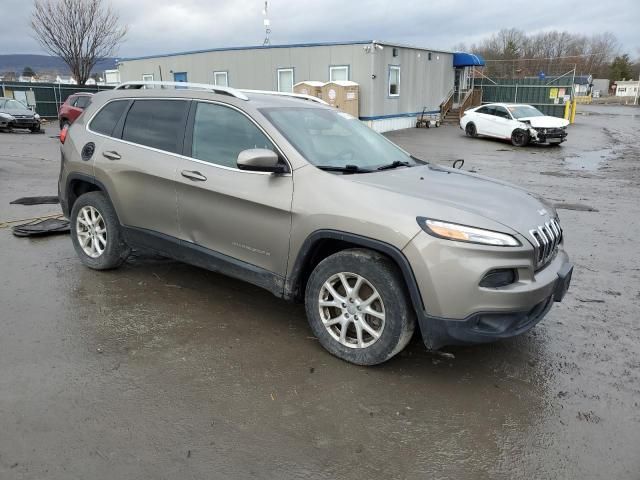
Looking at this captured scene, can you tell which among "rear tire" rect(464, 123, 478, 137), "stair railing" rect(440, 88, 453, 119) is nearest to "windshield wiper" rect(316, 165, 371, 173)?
"rear tire" rect(464, 123, 478, 137)

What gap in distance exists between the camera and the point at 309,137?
4121mm

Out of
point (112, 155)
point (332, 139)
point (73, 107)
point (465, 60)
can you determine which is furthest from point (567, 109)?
point (112, 155)

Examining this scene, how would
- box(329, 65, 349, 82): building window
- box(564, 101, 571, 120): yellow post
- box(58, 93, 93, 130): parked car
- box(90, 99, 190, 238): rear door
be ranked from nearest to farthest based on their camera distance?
box(90, 99, 190, 238): rear door
box(58, 93, 93, 130): parked car
box(329, 65, 349, 82): building window
box(564, 101, 571, 120): yellow post

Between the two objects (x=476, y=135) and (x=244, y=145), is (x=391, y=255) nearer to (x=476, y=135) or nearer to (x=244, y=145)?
(x=244, y=145)

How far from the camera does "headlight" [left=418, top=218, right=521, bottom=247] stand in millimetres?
3166

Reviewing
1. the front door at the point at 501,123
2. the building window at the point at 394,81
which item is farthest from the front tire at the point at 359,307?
the building window at the point at 394,81

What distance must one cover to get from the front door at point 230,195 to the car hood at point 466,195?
2.16ft

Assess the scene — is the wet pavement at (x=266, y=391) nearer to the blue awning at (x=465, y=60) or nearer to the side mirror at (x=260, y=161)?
the side mirror at (x=260, y=161)

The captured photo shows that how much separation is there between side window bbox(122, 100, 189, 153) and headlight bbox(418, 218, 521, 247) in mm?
2371

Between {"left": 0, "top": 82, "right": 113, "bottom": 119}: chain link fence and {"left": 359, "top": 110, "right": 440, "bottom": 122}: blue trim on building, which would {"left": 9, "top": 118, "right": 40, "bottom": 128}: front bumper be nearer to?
{"left": 0, "top": 82, "right": 113, "bottom": 119}: chain link fence

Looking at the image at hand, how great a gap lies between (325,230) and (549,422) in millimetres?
1795

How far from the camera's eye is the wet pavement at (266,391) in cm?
271

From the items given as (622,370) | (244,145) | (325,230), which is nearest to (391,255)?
(325,230)

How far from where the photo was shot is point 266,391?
3309 millimetres
